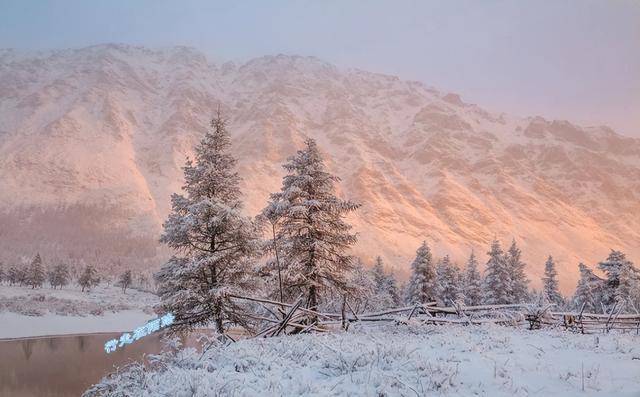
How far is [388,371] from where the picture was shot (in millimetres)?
7383

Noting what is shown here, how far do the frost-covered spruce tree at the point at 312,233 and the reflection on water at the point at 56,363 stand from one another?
9997 mm

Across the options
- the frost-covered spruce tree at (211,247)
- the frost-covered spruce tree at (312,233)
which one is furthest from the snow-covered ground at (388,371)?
the frost-covered spruce tree at (312,233)

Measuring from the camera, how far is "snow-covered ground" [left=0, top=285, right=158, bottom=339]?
64.2 meters

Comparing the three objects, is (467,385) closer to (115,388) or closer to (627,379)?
(627,379)

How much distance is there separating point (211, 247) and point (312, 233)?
184 inches

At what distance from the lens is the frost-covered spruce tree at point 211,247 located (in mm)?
18750

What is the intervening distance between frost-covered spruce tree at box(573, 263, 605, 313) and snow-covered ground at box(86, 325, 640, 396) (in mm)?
35009

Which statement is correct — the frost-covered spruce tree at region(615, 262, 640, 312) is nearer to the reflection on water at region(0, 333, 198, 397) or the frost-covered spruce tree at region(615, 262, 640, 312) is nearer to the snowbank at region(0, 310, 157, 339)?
the reflection on water at region(0, 333, 198, 397)

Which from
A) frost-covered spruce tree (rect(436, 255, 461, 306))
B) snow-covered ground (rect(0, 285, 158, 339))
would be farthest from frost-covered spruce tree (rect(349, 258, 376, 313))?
snow-covered ground (rect(0, 285, 158, 339))

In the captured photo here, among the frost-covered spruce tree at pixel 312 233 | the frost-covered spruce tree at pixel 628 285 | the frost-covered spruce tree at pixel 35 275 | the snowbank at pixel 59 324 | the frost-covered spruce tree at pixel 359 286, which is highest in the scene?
the frost-covered spruce tree at pixel 312 233

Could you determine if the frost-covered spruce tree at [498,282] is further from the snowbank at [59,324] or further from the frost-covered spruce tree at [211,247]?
the snowbank at [59,324]

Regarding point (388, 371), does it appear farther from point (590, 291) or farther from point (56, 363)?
point (590, 291)

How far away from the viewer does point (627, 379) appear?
7.75 m

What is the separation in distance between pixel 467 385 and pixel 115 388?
19.3 ft
